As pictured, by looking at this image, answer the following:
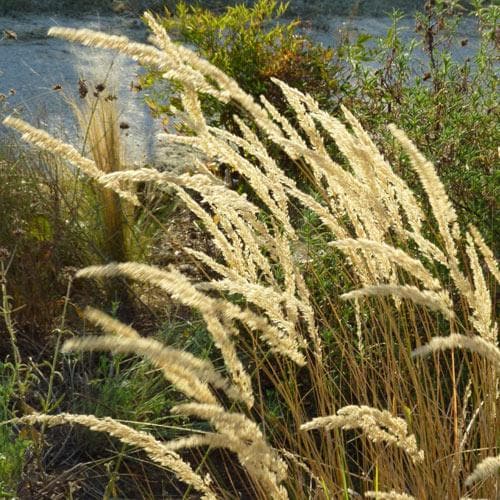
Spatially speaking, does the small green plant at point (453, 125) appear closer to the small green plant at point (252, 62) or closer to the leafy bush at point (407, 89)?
the leafy bush at point (407, 89)

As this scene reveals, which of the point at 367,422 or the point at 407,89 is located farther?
the point at 407,89

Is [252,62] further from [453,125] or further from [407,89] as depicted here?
[453,125]

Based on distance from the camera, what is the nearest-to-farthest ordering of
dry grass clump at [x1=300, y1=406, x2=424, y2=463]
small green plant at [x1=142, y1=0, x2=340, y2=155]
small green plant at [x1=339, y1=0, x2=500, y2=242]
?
dry grass clump at [x1=300, y1=406, x2=424, y2=463], small green plant at [x1=339, y1=0, x2=500, y2=242], small green plant at [x1=142, y1=0, x2=340, y2=155]

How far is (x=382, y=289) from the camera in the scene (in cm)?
154

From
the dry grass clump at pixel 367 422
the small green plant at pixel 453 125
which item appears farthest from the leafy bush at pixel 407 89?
the dry grass clump at pixel 367 422

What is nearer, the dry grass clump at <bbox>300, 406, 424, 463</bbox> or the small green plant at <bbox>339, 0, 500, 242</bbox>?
the dry grass clump at <bbox>300, 406, 424, 463</bbox>

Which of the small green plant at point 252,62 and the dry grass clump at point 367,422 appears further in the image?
the small green plant at point 252,62

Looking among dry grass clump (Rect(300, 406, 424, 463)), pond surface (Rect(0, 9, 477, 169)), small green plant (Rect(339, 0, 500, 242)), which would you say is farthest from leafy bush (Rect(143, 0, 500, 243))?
dry grass clump (Rect(300, 406, 424, 463))

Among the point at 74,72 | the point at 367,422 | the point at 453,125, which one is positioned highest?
the point at 367,422

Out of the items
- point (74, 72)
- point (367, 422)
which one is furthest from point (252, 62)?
point (367, 422)

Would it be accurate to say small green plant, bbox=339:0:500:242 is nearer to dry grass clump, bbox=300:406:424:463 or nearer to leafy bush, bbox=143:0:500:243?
leafy bush, bbox=143:0:500:243

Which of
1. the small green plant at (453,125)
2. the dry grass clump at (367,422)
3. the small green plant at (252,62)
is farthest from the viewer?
the small green plant at (252,62)

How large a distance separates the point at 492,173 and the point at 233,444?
2.80 metres

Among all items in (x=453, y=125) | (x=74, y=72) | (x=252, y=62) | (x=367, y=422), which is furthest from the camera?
(x=74, y=72)
